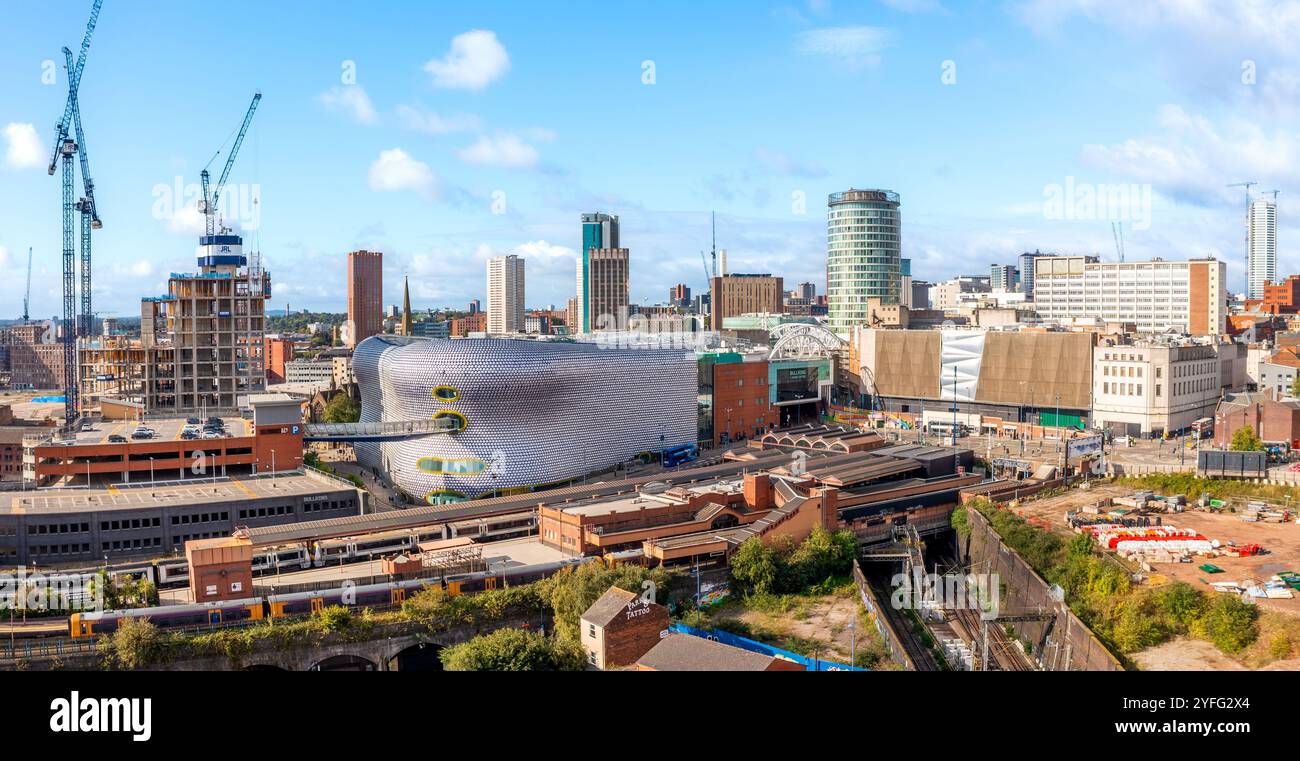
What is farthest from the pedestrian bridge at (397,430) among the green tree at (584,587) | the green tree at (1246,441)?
the green tree at (1246,441)

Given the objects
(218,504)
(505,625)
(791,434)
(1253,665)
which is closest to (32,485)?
(218,504)

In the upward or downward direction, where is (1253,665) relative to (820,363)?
downward

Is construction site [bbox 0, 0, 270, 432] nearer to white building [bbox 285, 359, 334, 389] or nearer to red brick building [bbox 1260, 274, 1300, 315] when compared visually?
white building [bbox 285, 359, 334, 389]

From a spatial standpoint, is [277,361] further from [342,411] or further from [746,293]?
[746,293]

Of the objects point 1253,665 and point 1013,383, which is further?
point 1013,383

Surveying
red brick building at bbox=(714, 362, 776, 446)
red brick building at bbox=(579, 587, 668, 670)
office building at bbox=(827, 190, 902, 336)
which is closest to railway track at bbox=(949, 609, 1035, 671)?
red brick building at bbox=(579, 587, 668, 670)
